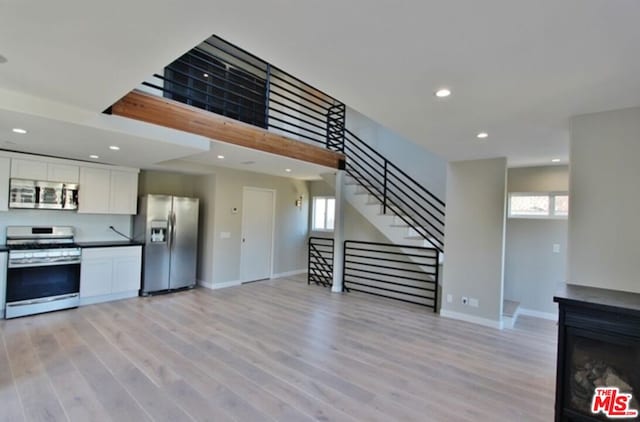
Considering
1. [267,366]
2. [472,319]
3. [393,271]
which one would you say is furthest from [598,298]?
[393,271]

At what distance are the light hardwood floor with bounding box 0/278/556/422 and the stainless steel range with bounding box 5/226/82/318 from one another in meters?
0.22

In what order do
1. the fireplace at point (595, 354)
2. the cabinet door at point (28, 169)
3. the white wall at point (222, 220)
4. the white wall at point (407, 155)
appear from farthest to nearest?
the white wall at point (222, 220) < the white wall at point (407, 155) < the cabinet door at point (28, 169) < the fireplace at point (595, 354)

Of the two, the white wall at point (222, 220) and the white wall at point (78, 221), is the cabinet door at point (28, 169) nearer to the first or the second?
the white wall at point (78, 221)

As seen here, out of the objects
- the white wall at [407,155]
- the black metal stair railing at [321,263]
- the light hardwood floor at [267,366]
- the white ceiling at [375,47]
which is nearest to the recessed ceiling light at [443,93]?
the white ceiling at [375,47]

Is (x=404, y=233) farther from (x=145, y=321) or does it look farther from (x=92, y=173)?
(x=92, y=173)

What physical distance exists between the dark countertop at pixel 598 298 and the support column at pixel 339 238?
4.23m

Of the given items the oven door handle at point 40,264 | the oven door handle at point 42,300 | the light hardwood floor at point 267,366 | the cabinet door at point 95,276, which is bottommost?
the light hardwood floor at point 267,366

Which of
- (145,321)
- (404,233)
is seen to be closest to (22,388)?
(145,321)

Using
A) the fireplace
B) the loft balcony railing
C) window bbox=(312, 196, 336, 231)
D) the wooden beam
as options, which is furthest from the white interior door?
the fireplace

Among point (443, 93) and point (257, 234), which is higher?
point (443, 93)

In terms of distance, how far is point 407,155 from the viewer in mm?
6406

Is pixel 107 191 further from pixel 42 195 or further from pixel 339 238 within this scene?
pixel 339 238

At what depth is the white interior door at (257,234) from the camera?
6.74 metres

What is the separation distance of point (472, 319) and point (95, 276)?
574 cm
